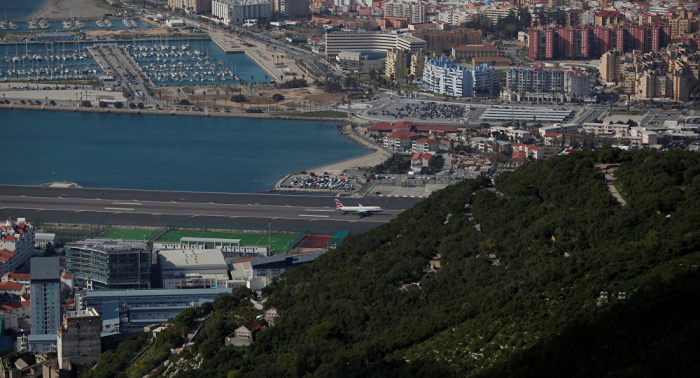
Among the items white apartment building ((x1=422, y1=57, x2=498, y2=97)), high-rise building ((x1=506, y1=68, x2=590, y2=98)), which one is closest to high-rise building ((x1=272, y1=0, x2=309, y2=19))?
white apartment building ((x1=422, y1=57, x2=498, y2=97))

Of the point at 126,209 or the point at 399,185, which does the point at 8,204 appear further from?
the point at 399,185

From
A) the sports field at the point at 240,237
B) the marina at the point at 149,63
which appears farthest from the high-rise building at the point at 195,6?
the sports field at the point at 240,237

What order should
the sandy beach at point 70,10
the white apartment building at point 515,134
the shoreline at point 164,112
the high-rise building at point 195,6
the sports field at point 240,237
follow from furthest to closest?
the high-rise building at point 195,6, the sandy beach at point 70,10, the shoreline at point 164,112, the white apartment building at point 515,134, the sports field at point 240,237

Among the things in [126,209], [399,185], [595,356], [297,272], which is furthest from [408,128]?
[595,356]

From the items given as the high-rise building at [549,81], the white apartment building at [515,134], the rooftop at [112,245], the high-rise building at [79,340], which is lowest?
the high-rise building at [79,340]

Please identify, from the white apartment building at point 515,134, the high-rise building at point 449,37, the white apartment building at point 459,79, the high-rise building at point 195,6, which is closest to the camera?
the white apartment building at point 515,134

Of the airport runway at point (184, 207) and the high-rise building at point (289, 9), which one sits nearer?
the airport runway at point (184, 207)

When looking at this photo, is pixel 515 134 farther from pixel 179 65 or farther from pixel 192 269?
pixel 179 65

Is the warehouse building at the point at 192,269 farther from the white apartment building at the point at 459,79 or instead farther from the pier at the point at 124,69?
the white apartment building at the point at 459,79
